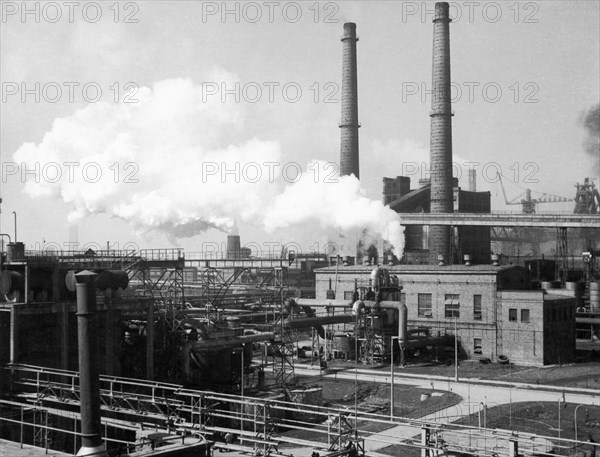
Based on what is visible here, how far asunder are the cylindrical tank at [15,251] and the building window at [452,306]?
112 ft

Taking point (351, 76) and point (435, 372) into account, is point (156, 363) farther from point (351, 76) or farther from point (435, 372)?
point (351, 76)

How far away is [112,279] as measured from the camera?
3459 cm

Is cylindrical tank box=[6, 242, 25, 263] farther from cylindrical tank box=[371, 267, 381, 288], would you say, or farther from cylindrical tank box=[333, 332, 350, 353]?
cylindrical tank box=[371, 267, 381, 288]

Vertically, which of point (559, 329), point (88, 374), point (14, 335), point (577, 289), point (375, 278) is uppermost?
point (375, 278)

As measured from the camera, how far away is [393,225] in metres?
64.9

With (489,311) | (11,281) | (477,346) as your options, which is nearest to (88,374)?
(11,281)

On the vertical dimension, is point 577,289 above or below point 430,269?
below

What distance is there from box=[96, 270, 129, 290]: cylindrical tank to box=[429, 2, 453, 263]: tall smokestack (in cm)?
4316

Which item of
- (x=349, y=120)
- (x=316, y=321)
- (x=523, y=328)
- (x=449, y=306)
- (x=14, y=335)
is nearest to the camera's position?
(x=14, y=335)

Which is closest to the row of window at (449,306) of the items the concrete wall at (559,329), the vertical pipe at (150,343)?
the concrete wall at (559,329)

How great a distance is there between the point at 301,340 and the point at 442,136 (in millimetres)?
24971

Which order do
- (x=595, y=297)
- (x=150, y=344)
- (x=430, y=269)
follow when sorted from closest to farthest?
1. (x=150, y=344)
2. (x=430, y=269)
3. (x=595, y=297)

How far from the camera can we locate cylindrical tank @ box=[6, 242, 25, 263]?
110ft

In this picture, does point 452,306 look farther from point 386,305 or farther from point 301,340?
point 301,340
